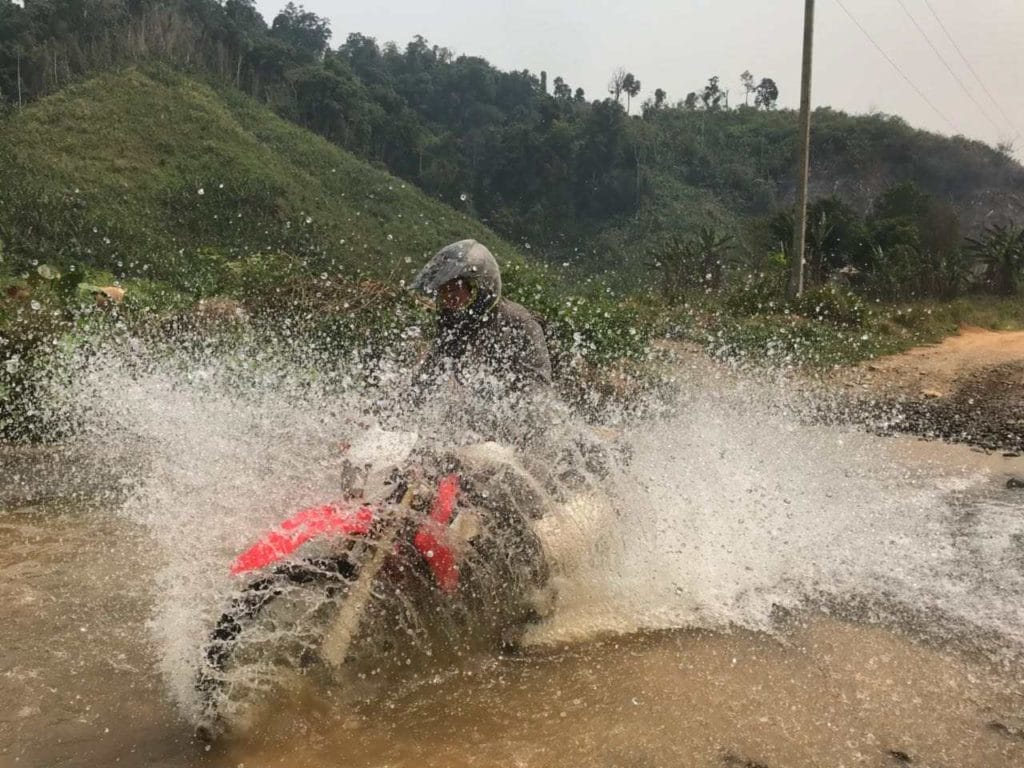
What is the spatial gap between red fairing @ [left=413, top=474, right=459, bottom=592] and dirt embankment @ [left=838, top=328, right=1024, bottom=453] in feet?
21.2

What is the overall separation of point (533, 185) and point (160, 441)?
1970 inches

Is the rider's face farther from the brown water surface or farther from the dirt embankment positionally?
the dirt embankment

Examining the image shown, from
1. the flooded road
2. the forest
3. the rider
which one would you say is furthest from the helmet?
the forest

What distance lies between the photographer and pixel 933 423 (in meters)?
8.99

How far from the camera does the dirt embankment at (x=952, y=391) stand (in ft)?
28.4

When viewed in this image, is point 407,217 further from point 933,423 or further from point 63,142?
point 933,423

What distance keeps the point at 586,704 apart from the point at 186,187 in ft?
128

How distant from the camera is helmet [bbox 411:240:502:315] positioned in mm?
4391

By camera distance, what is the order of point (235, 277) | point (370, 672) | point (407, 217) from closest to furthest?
point (370, 672), point (235, 277), point (407, 217)

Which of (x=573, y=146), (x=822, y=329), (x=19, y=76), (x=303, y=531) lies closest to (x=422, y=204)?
(x=573, y=146)

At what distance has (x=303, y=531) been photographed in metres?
3.44

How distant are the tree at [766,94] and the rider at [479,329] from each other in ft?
228

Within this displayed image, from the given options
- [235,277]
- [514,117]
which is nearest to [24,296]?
[235,277]

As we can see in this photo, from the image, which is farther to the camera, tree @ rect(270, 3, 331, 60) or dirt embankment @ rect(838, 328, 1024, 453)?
tree @ rect(270, 3, 331, 60)
